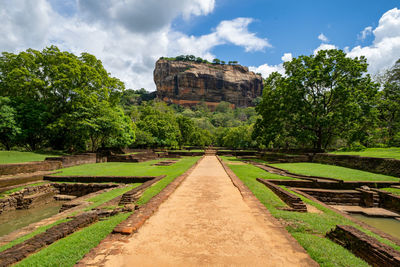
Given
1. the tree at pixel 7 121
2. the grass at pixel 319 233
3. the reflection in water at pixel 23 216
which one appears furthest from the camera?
the tree at pixel 7 121

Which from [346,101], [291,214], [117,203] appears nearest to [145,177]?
[117,203]

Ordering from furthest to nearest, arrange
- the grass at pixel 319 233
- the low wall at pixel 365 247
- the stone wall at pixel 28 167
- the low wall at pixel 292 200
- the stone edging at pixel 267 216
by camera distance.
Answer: the stone wall at pixel 28 167 < the low wall at pixel 292 200 < the stone edging at pixel 267 216 < the grass at pixel 319 233 < the low wall at pixel 365 247

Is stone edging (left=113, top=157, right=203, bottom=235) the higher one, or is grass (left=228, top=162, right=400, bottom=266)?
stone edging (left=113, top=157, right=203, bottom=235)

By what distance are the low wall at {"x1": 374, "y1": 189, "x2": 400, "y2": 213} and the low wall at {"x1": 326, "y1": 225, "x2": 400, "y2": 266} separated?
538 cm

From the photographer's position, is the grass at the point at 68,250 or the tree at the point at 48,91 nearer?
the grass at the point at 68,250

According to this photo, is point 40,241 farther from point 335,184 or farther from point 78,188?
point 335,184

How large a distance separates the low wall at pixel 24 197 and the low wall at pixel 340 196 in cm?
1174

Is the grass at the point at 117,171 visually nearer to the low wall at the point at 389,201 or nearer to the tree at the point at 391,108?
the low wall at the point at 389,201

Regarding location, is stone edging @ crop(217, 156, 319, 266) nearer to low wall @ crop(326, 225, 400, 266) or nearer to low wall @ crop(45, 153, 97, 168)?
low wall @ crop(326, 225, 400, 266)

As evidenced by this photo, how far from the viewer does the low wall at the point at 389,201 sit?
6.56m

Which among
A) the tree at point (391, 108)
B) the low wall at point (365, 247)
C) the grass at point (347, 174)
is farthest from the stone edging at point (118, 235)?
the tree at point (391, 108)

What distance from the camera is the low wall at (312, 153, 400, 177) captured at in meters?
9.99

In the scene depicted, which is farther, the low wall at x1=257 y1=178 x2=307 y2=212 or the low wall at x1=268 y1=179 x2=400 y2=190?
the low wall at x1=268 y1=179 x2=400 y2=190

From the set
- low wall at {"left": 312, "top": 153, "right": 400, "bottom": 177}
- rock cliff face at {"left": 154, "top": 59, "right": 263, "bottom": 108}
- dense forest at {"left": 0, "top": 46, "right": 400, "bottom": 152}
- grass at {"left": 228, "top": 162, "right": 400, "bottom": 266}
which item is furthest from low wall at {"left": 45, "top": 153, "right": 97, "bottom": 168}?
rock cliff face at {"left": 154, "top": 59, "right": 263, "bottom": 108}
